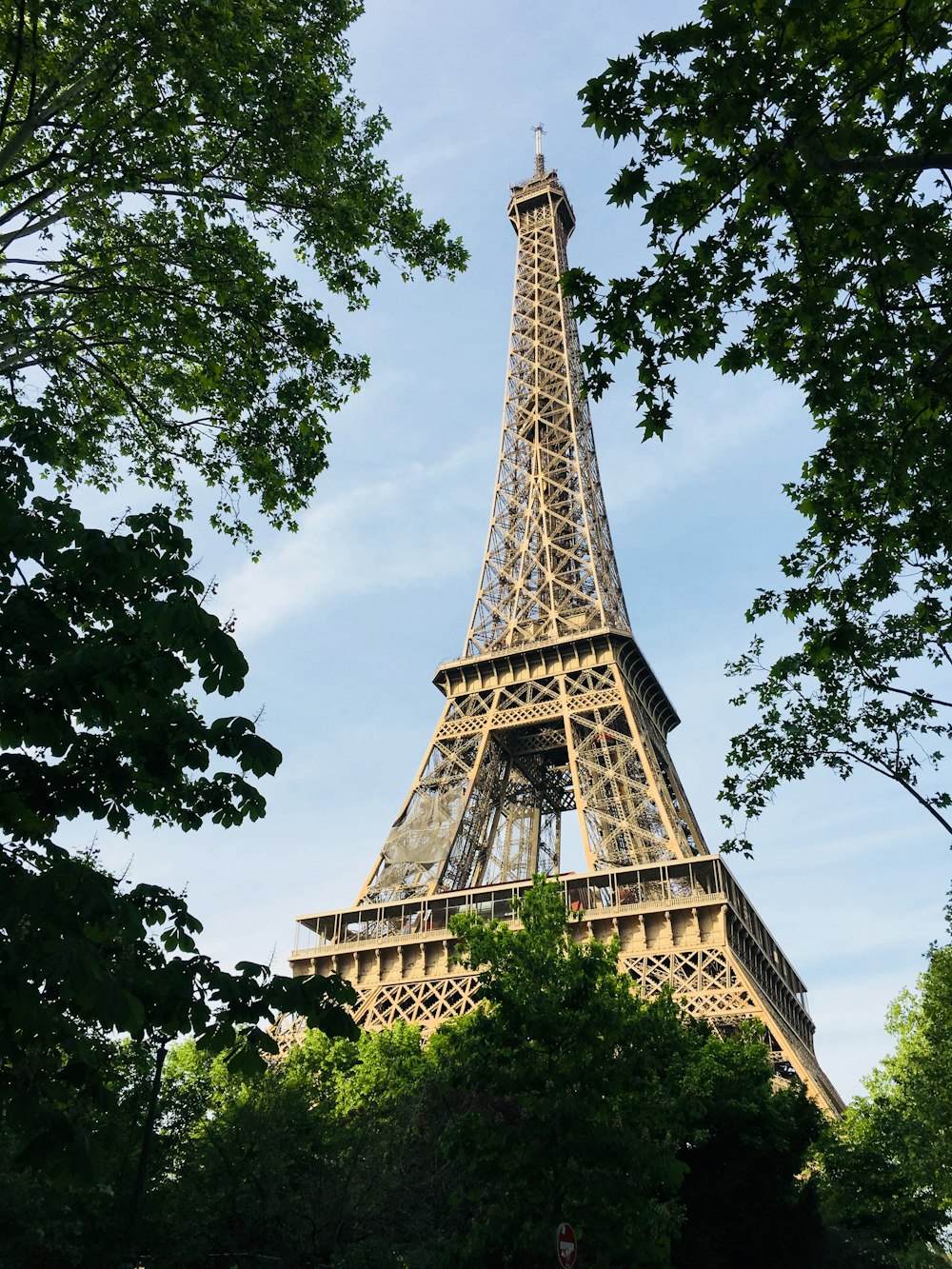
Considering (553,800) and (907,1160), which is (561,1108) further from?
(553,800)

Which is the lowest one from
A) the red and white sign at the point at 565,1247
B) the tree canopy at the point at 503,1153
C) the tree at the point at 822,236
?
the red and white sign at the point at 565,1247

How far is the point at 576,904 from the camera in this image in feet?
118

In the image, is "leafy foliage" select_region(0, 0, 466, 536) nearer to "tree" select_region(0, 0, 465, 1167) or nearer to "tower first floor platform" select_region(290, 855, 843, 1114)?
"tree" select_region(0, 0, 465, 1167)

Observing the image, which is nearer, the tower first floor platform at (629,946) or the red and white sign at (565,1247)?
the red and white sign at (565,1247)

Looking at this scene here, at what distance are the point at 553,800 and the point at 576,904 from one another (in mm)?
14500

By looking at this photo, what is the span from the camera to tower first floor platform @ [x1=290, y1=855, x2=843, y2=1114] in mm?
32344

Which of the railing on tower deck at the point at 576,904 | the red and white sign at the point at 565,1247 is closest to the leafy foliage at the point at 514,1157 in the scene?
the red and white sign at the point at 565,1247

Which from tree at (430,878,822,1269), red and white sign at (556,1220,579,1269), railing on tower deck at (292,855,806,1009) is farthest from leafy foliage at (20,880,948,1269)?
railing on tower deck at (292,855,806,1009)

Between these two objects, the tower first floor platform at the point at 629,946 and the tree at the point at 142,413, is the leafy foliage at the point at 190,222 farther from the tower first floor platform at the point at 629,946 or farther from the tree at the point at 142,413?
the tower first floor platform at the point at 629,946

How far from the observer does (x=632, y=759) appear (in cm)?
4203

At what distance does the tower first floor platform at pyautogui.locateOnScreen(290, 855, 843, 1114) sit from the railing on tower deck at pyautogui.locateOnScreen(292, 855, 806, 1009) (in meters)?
0.04

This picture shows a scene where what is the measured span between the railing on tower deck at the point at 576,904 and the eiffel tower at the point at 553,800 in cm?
7

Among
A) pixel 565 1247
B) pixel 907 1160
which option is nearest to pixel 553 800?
pixel 907 1160

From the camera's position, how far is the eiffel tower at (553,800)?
34594 mm
